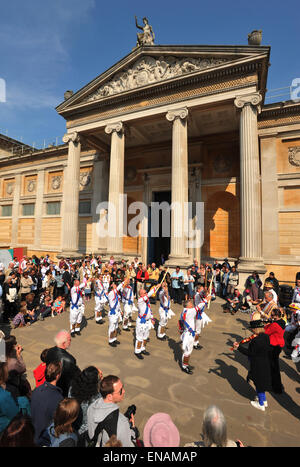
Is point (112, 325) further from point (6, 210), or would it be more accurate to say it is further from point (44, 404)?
point (6, 210)

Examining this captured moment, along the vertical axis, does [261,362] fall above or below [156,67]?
below

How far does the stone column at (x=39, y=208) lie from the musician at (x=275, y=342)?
76.8 ft

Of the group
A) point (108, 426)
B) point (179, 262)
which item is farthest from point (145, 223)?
point (108, 426)

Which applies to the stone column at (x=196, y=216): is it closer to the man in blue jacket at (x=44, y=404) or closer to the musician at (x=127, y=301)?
the musician at (x=127, y=301)

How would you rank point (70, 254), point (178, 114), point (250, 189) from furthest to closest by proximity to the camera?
point (70, 254)
point (178, 114)
point (250, 189)

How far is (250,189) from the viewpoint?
11.7 m

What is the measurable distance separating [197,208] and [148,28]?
40.3ft

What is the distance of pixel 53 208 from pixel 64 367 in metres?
22.7

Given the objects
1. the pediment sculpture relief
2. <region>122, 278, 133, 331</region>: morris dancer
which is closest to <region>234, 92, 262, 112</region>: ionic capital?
the pediment sculpture relief

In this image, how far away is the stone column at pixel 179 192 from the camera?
41.8ft
